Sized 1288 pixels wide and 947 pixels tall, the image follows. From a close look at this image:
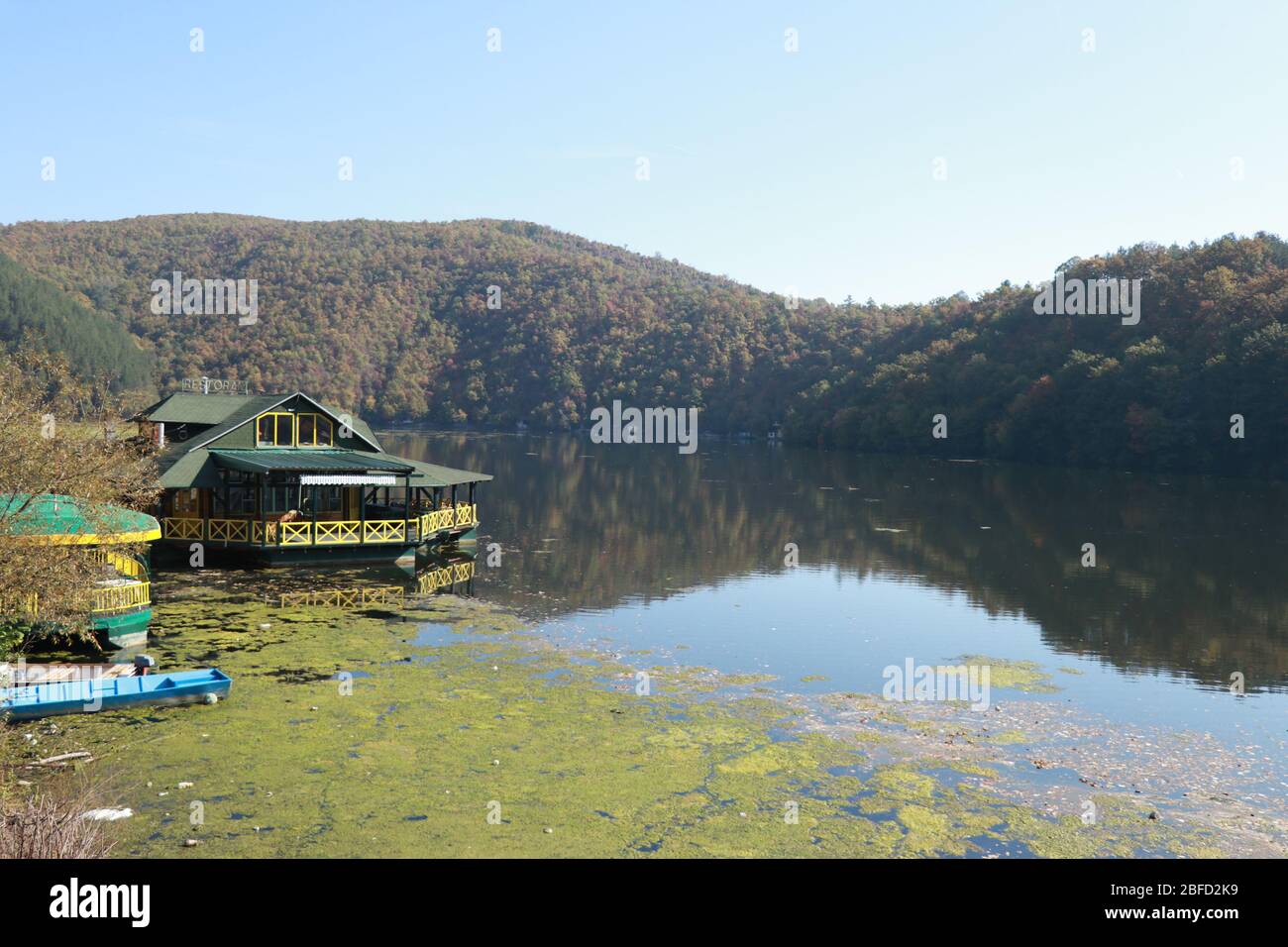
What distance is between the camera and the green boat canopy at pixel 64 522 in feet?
58.6

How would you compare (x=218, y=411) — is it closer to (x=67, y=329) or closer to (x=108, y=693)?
(x=108, y=693)

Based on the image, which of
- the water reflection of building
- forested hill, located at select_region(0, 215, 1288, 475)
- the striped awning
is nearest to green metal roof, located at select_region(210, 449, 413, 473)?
the striped awning

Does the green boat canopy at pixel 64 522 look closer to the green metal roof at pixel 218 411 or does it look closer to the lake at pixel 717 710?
the lake at pixel 717 710

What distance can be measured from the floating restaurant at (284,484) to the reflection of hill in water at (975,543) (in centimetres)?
376

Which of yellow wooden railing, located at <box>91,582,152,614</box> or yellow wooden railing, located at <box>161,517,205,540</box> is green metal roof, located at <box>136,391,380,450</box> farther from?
yellow wooden railing, located at <box>91,582,152,614</box>

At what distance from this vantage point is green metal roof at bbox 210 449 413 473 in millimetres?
35094

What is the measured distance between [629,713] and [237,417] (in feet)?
82.3

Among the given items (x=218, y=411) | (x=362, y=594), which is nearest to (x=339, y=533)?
(x=362, y=594)

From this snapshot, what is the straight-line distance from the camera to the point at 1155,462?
303 ft

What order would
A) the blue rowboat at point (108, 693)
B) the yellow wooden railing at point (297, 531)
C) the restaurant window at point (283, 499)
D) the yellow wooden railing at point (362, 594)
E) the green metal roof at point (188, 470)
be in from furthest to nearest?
the restaurant window at point (283, 499)
the green metal roof at point (188, 470)
the yellow wooden railing at point (297, 531)
the yellow wooden railing at point (362, 594)
the blue rowboat at point (108, 693)

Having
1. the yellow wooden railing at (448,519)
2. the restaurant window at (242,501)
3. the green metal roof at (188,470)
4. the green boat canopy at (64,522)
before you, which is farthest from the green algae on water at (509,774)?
the restaurant window at (242,501)

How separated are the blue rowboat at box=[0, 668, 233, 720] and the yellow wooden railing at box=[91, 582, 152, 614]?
378 centimetres
